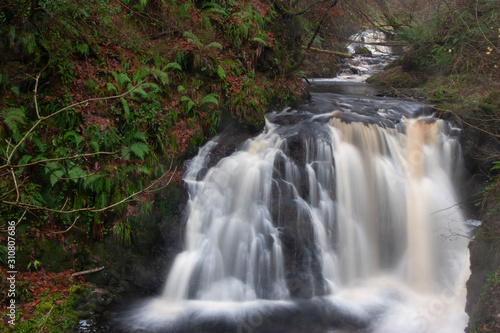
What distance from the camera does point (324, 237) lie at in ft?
24.4

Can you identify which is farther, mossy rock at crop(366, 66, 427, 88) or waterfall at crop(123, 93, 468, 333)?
mossy rock at crop(366, 66, 427, 88)

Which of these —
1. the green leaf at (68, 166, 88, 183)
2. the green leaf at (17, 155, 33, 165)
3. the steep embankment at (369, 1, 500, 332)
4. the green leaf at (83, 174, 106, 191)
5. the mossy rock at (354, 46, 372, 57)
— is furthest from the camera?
the mossy rock at (354, 46, 372, 57)

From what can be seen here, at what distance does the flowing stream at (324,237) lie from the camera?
6.24 m

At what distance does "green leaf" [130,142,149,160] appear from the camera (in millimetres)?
6832

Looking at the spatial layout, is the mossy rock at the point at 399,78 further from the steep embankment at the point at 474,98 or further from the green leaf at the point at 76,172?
the green leaf at the point at 76,172

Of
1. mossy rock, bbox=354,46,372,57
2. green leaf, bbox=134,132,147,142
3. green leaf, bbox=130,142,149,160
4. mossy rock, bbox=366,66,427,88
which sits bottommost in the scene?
green leaf, bbox=130,142,149,160

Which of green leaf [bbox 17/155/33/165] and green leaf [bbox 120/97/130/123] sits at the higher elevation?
green leaf [bbox 120/97/130/123]

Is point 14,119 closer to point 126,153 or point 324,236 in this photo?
point 126,153

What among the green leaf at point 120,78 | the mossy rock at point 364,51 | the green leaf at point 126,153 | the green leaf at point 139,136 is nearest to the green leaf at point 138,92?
the green leaf at point 120,78

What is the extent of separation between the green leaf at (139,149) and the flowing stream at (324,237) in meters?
1.27

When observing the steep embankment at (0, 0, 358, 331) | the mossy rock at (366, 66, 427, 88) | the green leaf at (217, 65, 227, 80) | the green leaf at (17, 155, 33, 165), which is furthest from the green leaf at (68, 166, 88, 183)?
the mossy rock at (366, 66, 427, 88)

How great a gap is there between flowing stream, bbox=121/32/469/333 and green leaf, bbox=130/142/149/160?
1271mm

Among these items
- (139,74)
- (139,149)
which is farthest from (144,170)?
(139,74)

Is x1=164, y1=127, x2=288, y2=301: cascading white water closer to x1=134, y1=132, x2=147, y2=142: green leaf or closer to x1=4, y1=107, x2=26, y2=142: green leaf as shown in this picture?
x1=134, y1=132, x2=147, y2=142: green leaf
